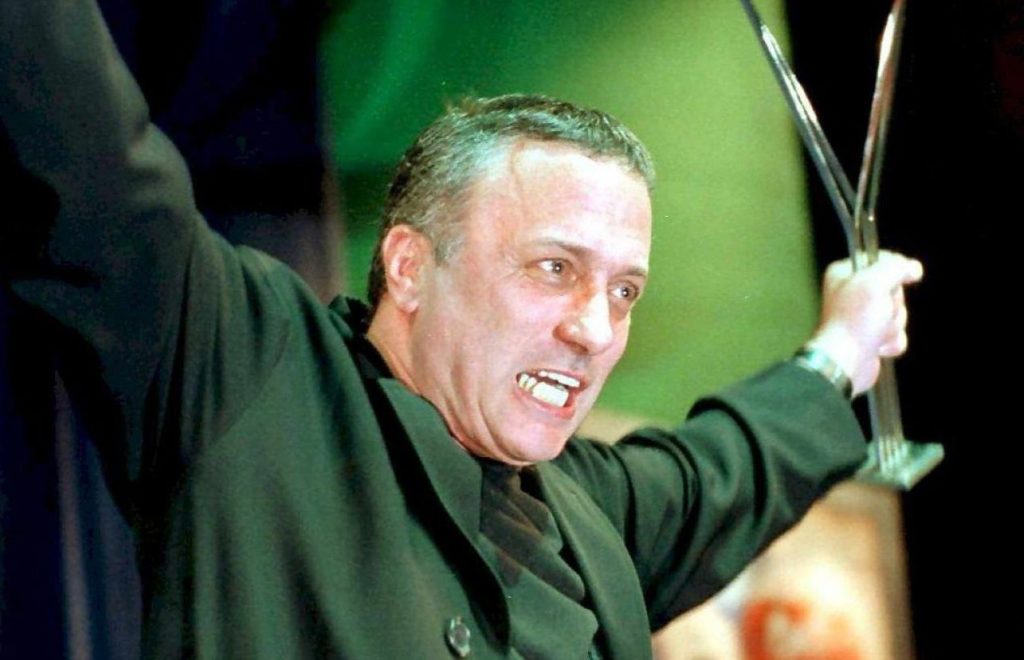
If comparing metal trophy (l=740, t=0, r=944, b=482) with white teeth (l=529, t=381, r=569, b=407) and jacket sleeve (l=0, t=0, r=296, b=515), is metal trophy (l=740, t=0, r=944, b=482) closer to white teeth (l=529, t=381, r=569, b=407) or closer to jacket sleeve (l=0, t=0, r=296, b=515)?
white teeth (l=529, t=381, r=569, b=407)

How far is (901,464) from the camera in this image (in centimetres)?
100

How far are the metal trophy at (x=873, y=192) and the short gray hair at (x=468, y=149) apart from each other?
204mm

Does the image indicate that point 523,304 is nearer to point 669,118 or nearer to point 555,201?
point 555,201

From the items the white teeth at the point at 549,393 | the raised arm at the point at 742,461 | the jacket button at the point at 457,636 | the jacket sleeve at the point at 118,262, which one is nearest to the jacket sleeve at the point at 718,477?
the raised arm at the point at 742,461

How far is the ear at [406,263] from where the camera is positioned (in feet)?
2.62

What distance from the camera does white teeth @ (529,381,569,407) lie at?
79 centimetres

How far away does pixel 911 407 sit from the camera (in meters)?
1.25

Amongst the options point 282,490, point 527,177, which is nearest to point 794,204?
point 527,177

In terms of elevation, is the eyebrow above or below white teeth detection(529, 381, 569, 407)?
above

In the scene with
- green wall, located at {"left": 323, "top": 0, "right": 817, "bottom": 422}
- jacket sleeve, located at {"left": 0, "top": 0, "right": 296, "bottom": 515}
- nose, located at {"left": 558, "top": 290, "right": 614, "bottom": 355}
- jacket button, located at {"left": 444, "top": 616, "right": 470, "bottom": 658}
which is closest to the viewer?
jacket sleeve, located at {"left": 0, "top": 0, "right": 296, "bottom": 515}

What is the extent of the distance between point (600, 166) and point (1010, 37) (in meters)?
0.58

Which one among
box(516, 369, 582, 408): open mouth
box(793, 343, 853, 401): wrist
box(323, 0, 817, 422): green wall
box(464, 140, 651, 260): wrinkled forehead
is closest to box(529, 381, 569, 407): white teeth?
box(516, 369, 582, 408): open mouth

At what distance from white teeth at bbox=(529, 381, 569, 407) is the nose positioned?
33 mm

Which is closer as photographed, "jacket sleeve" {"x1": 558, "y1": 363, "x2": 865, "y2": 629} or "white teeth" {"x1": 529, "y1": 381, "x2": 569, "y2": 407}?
"white teeth" {"x1": 529, "y1": 381, "x2": 569, "y2": 407}
